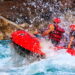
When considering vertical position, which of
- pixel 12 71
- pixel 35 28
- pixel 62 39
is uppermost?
pixel 35 28

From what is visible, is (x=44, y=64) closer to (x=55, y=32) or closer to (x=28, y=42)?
(x=28, y=42)

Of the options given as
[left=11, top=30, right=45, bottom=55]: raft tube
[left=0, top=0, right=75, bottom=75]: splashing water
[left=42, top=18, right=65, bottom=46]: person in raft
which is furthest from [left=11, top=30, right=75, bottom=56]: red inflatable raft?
[left=42, top=18, right=65, bottom=46]: person in raft

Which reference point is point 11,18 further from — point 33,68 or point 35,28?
point 33,68

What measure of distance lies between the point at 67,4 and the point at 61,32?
2.67 m

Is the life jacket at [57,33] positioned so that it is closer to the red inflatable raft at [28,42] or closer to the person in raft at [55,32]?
the person in raft at [55,32]

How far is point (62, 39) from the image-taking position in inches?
231

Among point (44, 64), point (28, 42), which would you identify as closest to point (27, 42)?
point (28, 42)

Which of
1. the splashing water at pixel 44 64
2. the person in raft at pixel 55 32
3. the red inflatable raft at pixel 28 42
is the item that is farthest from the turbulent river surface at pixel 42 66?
the person in raft at pixel 55 32

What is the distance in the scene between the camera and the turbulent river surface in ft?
18.0

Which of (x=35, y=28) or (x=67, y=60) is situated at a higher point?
(x=35, y=28)

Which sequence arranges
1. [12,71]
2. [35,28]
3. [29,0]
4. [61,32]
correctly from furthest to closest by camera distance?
1. [29,0]
2. [35,28]
3. [61,32]
4. [12,71]

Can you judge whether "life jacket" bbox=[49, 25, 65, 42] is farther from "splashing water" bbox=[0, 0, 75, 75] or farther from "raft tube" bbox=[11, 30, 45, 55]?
"raft tube" bbox=[11, 30, 45, 55]

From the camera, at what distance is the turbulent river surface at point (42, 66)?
18.0 feet

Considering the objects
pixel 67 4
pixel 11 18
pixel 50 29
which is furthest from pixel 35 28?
pixel 50 29
